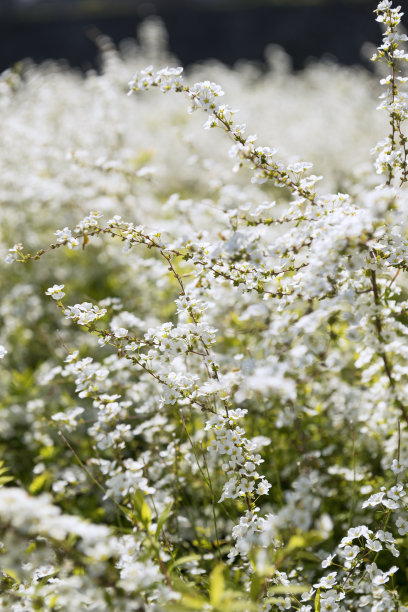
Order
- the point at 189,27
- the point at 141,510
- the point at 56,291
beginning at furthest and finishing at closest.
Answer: the point at 189,27 → the point at 56,291 → the point at 141,510

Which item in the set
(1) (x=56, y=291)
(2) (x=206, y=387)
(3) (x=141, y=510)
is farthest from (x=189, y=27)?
(3) (x=141, y=510)

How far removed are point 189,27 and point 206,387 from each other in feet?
74.8

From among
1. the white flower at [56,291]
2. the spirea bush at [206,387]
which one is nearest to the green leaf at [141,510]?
the spirea bush at [206,387]

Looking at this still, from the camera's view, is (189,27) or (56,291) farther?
(189,27)

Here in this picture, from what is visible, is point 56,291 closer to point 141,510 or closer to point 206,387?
point 206,387

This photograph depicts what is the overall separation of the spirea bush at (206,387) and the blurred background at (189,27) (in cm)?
1638

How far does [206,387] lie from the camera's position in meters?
2.11

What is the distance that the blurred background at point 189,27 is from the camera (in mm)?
19734

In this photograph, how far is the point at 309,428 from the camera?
337cm

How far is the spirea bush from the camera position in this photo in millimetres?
1833

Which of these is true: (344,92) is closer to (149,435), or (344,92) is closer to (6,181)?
(6,181)

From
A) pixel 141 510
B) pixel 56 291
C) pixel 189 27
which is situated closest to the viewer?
pixel 141 510

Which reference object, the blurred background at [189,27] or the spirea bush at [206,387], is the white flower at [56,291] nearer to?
the spirea bush at [206,387]

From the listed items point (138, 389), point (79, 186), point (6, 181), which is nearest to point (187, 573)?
point (138, 389)
